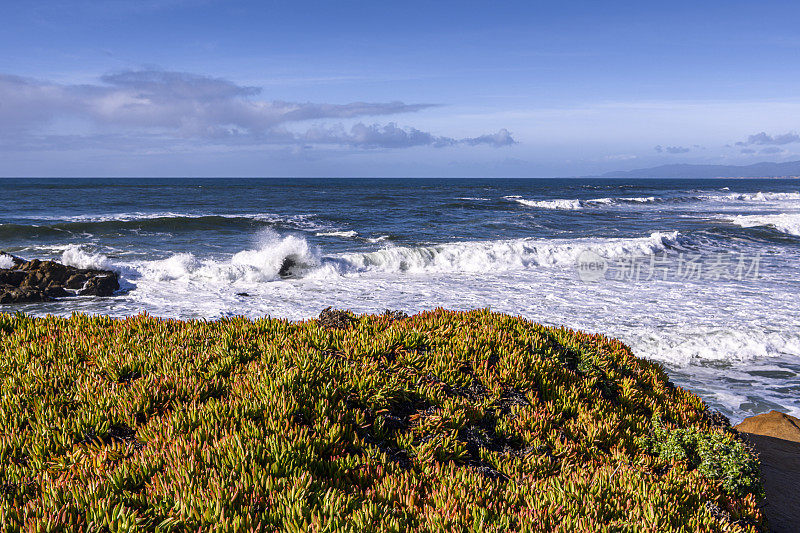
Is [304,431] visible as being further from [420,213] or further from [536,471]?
[420,213]

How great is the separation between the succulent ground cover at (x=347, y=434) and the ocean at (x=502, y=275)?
4655mm

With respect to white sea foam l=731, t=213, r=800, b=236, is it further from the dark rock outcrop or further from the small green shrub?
the dark rock outcrop

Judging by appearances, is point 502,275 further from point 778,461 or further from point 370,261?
point 778,461

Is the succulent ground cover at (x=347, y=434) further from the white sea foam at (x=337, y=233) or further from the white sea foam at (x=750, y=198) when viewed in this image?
the white sea foam at (x=750, y=198)

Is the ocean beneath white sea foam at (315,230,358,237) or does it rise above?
beneath

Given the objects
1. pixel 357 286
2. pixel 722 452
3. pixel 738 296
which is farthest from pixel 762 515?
pixel 357 286

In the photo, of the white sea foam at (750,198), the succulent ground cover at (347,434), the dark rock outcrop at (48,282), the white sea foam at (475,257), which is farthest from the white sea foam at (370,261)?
the white sea foam at (750,198)

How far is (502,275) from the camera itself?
2220cm

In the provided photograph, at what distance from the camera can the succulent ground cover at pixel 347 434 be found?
3348 millimetres

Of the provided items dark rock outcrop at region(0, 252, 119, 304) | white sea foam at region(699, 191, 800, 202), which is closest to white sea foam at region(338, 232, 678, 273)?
dark rock outcrop at region(0, 252, 119, 304)

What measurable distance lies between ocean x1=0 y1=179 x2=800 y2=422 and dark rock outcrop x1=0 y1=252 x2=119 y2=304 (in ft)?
2.61

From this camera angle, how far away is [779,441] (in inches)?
282

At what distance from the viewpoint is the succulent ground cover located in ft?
11.0

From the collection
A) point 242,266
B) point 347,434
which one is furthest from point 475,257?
point 347,434
